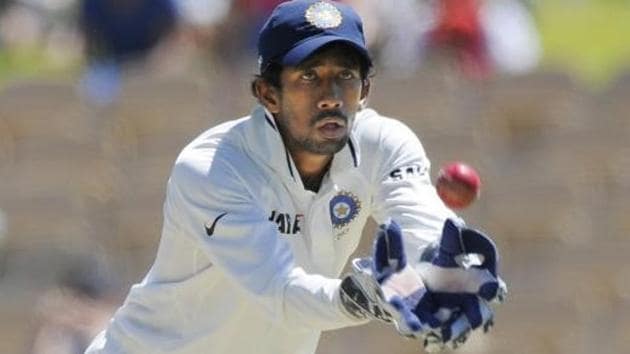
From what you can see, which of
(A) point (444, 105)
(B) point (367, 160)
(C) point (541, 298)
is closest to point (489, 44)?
(A) point (444, 105)

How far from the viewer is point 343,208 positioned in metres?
5.31

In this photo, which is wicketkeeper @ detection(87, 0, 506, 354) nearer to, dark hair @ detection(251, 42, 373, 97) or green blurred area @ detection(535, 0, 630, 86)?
dark hair @ detection(251, 42, 373, 97)

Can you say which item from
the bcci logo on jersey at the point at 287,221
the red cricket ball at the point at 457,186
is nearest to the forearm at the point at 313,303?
the bcci logo on jersey at the point at 287,221

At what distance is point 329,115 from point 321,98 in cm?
6

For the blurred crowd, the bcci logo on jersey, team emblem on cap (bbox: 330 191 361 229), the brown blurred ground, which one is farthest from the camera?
the brown blurred ground

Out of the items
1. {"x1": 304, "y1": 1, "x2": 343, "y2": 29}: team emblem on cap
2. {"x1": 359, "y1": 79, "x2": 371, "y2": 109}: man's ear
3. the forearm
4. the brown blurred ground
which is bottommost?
the brown blurred ground

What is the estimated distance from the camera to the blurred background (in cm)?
945

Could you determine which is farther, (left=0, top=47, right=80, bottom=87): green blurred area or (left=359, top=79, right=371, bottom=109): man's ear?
(left=0, top=47, right=80, bottom=87): green blurred area

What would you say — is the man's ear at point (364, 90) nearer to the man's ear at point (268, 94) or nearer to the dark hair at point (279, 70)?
the dark hair at point (279, 70)

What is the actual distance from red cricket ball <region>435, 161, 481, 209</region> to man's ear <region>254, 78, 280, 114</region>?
1.56ft

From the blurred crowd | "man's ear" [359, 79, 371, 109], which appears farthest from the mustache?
the blurred crowd

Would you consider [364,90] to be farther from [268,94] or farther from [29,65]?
[29,65]

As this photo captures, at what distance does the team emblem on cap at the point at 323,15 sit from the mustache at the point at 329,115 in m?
0.21

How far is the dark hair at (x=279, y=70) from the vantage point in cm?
500
